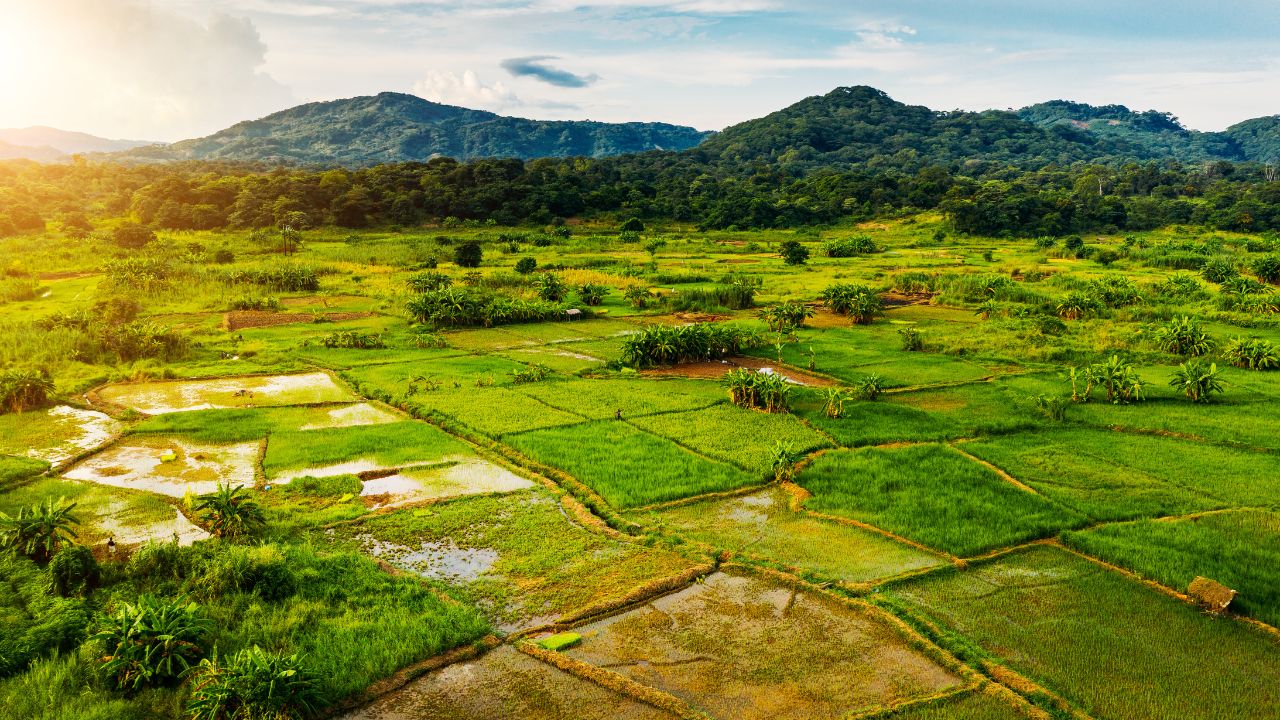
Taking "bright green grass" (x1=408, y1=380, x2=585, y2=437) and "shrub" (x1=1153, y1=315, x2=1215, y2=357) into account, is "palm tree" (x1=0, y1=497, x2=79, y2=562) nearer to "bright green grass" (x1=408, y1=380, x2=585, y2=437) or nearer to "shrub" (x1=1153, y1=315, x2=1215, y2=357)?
"bright green grass" (x1=408, y1=380, x2=585, y2=437)

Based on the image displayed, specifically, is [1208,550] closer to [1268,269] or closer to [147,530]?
[147,530]

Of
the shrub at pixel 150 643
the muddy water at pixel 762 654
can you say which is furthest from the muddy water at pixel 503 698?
the shrub at pixel 150 643

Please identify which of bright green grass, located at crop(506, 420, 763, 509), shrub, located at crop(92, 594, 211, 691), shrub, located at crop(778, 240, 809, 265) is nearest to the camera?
shrub, located at crop(92, 594, 211, 691)

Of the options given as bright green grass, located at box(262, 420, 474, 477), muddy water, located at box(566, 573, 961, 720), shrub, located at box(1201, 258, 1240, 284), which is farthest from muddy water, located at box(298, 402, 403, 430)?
shrub, located at box(1201, 258, 1240, 284)

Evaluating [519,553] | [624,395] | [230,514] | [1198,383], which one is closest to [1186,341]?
[1198,383]

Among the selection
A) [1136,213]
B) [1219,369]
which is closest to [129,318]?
[1219,369]
